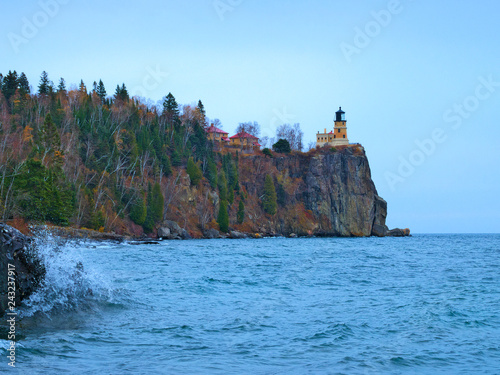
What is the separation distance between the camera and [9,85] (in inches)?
4545

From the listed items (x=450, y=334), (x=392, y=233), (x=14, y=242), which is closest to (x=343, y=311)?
(x=450, y=334)

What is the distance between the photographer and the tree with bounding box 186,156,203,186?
110688 millimetres

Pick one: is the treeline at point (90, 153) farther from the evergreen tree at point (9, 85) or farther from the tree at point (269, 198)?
the tree at point (269, 198)

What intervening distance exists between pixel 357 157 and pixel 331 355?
134 metres

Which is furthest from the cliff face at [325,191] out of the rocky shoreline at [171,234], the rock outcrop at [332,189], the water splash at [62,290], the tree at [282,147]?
the water splash at [62,290]

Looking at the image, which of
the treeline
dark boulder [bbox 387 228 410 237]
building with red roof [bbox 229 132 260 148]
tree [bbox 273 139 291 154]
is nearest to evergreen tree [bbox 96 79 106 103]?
the treeline

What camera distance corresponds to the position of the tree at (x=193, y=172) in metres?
111

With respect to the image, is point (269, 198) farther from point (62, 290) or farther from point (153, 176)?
point (62, 290)

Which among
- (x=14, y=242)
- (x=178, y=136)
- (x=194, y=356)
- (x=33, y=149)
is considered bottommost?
(x=194, y=356)

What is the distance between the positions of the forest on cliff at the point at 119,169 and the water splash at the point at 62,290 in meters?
41.7

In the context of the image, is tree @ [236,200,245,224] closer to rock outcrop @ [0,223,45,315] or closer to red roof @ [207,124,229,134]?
red roof @ [207,124,229,134]

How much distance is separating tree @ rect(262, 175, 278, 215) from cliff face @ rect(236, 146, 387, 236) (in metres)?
2.77

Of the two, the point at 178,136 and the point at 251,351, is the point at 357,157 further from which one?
the point at 251,351

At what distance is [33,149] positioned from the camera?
72.8 m
